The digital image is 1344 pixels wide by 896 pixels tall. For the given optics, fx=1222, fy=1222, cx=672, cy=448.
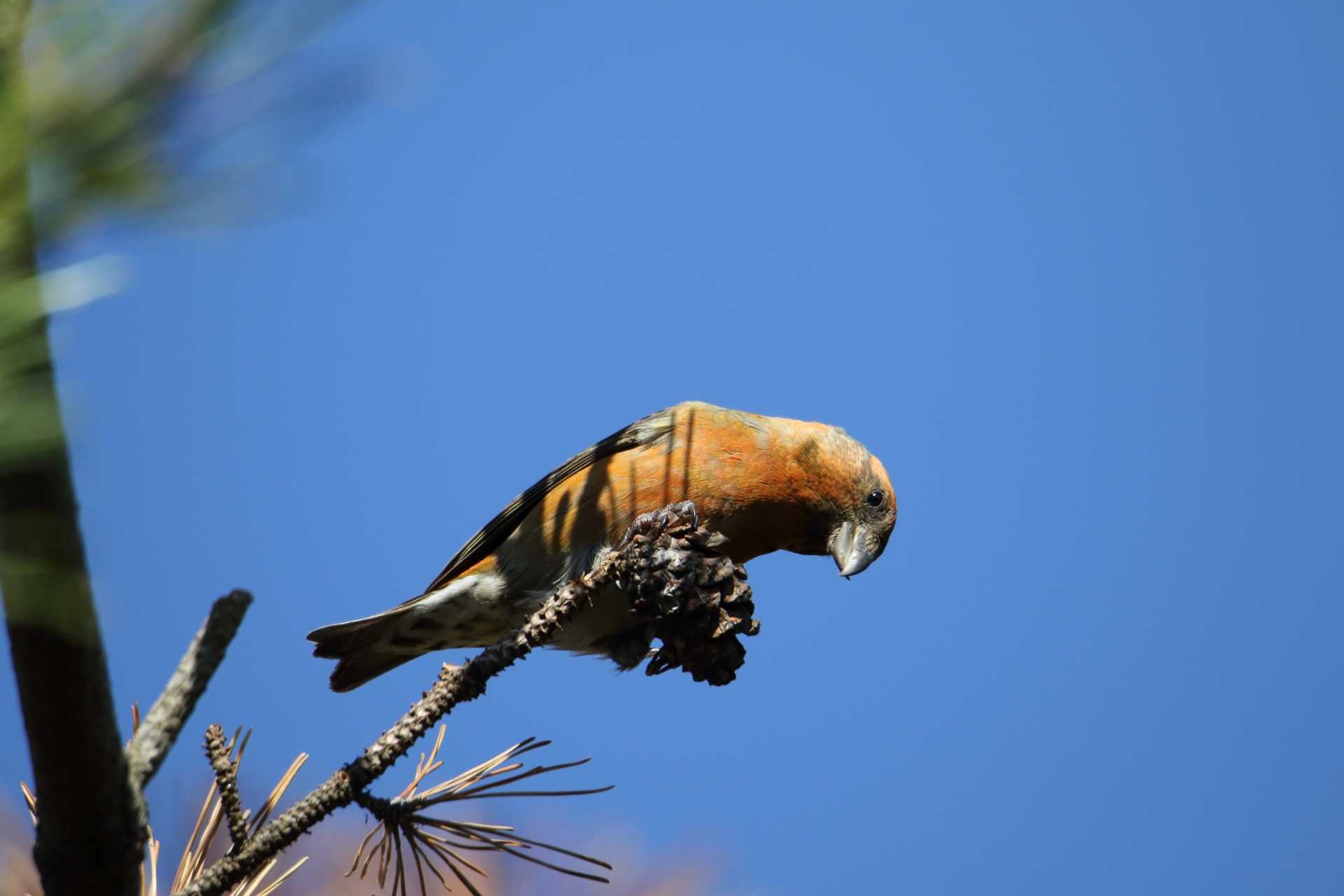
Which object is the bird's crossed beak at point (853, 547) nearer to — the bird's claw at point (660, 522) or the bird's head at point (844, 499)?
the bird's head at point (844, 499)

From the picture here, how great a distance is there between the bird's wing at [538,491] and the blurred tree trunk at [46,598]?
286cm

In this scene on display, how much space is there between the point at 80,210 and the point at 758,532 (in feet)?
11.2

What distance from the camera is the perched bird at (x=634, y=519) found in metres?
4.43

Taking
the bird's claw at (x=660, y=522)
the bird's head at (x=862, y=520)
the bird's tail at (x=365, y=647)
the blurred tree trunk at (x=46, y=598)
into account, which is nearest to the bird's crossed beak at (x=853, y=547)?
the bird's head at (x=862, y=520)

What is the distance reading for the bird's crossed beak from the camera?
463cm

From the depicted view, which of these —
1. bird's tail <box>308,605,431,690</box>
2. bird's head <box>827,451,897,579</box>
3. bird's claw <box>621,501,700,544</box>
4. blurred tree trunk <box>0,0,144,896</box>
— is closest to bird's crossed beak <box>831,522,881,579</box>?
bird's head <box>827,451,897,579</box>

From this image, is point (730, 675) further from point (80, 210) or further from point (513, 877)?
point (80, 210)

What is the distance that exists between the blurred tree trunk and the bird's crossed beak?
3.12 m

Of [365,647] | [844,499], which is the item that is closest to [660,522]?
[844,499]

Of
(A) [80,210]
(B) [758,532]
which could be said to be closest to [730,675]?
(B) [758,532]

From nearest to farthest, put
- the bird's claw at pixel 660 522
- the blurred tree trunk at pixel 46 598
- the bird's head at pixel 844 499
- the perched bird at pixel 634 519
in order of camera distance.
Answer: the blurred tree trunk at pixel 46 598 → the bird's claw at pixel 660 522 → the perched bird at pixel 634 519 → the bird's head at pixel 844 499

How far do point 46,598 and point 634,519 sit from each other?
2.93 meters

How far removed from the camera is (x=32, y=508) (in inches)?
60.2

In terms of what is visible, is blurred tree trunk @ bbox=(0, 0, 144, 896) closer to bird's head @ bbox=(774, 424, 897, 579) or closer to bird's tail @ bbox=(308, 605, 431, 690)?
bird's tail @ bbox=(308, 605, 431, 690)
